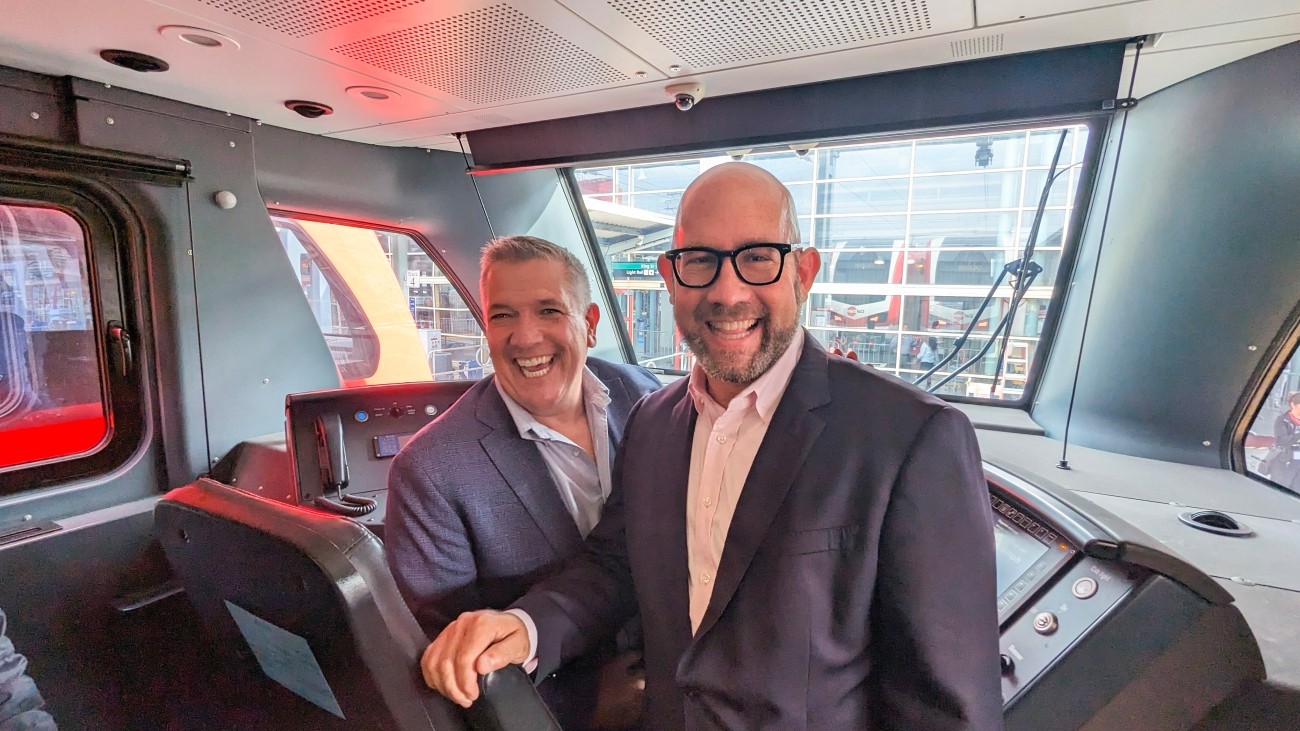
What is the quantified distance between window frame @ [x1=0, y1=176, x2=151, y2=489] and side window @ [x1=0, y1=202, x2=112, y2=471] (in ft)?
0.05

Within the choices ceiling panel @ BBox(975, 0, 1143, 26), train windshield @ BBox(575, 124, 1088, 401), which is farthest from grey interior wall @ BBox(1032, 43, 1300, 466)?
ceiling panel @ BBox(975, 0, 1143, 26)

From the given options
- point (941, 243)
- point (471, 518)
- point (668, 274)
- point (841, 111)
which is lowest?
point (471, 518)

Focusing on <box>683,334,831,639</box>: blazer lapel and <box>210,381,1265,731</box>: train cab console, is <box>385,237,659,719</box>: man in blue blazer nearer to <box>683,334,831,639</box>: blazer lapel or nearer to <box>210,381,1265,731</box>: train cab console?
<box>683,334,831,639</box>: blazer lapel

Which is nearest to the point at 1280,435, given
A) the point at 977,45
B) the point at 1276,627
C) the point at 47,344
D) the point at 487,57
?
the point at 1276,627

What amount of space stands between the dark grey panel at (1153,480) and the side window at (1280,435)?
77mm

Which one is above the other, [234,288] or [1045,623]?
[234,288]

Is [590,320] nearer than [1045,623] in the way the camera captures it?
No

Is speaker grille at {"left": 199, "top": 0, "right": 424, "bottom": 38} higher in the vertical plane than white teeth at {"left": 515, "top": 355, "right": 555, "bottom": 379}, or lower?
higher

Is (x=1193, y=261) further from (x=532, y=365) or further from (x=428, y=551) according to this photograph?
(x=428, y=551)

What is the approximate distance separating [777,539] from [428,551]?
2.67 ft

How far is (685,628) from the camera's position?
1.19m

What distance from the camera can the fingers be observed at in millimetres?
913

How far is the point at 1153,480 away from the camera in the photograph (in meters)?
2.07

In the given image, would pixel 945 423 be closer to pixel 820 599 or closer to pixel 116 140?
pixel 820 599
